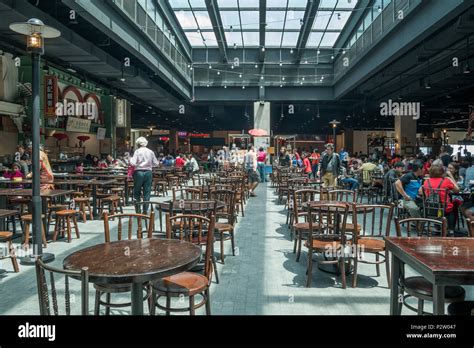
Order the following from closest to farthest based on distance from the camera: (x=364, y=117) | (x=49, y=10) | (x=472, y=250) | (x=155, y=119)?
(x=472, y=250)
(x=49, y=10)
(x=364, y=117)
(x=155, y=119)

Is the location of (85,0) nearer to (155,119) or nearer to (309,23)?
(309,23)

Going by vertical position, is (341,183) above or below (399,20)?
below

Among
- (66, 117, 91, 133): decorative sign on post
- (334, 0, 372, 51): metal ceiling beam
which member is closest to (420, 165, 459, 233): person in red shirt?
(334, 0, 372, 51): metal ceiling beam

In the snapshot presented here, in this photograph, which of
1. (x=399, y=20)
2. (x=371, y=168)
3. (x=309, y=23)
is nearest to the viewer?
(x=399, y=20)

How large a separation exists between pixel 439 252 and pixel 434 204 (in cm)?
435

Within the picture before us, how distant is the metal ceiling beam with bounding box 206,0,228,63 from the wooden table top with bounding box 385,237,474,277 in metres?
13.0

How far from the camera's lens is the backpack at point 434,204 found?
681 cm

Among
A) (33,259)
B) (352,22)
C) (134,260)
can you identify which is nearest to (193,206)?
(33,259)

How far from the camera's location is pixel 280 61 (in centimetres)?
2208

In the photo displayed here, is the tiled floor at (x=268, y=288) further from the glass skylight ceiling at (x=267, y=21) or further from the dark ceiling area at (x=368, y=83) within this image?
the glass skylight ceiling at (x=267, y=21)

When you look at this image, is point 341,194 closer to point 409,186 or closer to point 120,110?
point 409,186

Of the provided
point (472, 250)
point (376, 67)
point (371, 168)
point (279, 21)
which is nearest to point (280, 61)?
point (279, 21)

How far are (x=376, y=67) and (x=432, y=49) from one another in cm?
246
